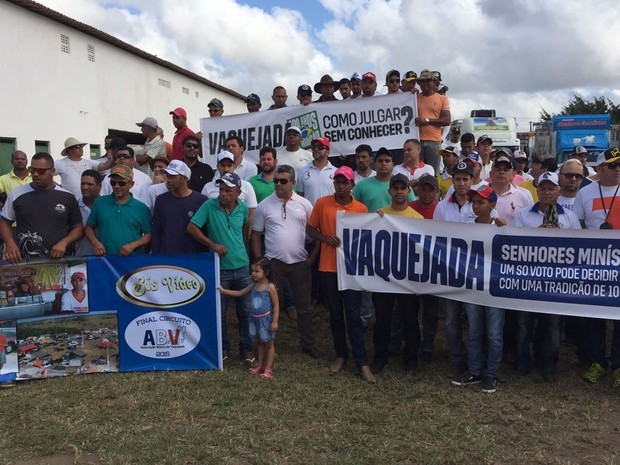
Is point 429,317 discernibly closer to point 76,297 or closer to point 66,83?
point 76,297

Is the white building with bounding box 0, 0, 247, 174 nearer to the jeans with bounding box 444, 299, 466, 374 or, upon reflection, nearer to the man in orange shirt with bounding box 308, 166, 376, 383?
the man in orange shirt with bounding box 308, 166, 376, 383

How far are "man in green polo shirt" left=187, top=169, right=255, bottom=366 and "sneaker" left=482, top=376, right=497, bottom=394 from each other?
2.38 m

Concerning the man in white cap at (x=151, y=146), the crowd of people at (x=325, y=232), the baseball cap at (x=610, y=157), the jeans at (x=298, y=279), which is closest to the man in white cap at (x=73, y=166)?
the man in white cap at (x=151, y=146)

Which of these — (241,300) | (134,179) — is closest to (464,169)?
(241,300)

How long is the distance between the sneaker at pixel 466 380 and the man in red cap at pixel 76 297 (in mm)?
3859

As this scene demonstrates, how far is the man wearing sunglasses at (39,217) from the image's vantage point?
236 inches

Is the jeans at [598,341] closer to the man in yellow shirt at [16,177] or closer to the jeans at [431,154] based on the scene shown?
the jeans at [431,154]

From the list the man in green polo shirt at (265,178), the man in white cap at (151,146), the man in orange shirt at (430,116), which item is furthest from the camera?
the man in orange shirt at (430,116)

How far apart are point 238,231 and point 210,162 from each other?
3714mm

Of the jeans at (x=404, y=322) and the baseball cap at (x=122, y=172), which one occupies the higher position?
the baseball cap at (x=122, y=172)

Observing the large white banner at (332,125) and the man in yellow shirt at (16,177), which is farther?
the large white banner at (332,125)

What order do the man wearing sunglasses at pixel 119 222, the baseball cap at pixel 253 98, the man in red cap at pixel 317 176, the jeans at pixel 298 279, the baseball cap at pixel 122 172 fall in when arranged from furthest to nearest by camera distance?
the baseball cap at pixel 253 98 < the man in red cap at pixel 317 176 < the jeans at pixel 298 279 < the man wearing sunglasses at pixel 119 222 < the baseball cap at pixel 122 172

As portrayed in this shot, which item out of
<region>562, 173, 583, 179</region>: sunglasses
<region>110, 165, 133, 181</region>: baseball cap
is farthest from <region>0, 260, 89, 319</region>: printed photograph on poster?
<region>562, 173, 583, 179</region>: sunglasses

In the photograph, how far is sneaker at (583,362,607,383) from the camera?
18.9 ft
